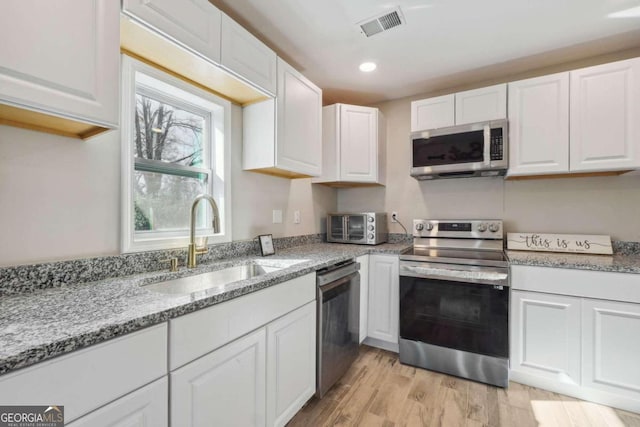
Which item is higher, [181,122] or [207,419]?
[181,122]

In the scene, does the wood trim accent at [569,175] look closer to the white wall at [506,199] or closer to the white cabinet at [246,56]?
the white wall at [506,199]

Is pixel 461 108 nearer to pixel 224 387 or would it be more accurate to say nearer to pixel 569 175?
pixel 569 175

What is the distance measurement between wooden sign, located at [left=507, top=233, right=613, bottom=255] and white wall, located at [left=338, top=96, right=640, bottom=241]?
89 millimetres

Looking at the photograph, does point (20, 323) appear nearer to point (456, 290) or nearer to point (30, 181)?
point (30, 181)

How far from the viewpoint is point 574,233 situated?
Answer: 2.24m

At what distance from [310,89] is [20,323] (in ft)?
6.96

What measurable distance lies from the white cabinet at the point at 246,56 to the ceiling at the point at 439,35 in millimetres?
171

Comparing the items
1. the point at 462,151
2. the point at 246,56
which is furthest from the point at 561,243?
the point at 246,56

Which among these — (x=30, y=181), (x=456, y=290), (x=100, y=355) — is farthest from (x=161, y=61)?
(x=456, y=290)

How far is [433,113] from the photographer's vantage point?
248cm

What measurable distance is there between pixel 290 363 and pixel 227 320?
560 mm

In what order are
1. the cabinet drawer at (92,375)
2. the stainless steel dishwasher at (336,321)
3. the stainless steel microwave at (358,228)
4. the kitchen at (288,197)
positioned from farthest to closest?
the stainless steel microwave at (358,228), the stainless steel dishwasher at (336,321), the kitchen at (288,197), the cabinet drawer at (92,375)

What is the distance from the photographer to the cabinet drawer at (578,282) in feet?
5.37

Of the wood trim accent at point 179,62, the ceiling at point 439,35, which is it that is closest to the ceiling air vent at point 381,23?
the ceiling at point 439,35
